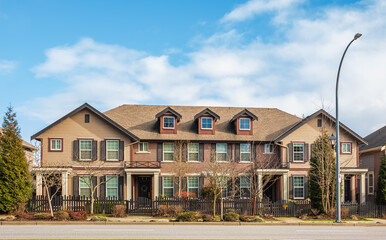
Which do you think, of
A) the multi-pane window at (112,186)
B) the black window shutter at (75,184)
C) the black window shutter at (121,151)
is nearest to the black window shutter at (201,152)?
Answer: the black window shutter at (121,151)

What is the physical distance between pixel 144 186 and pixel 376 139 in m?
23.3

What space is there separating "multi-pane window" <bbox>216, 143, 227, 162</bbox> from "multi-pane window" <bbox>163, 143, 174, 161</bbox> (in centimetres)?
395

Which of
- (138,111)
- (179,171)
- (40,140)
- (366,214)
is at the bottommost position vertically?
(366,214)

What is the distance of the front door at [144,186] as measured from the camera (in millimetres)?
34250

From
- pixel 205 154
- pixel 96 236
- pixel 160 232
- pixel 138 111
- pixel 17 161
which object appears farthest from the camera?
pixel 138 111

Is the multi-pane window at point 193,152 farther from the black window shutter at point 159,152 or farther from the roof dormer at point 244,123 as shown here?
the roof dormer at point 244,123

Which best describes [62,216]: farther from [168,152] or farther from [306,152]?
[306,152]

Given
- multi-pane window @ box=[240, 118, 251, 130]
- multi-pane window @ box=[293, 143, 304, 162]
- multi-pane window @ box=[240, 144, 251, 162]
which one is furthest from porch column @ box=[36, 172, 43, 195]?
multi-pane window @ box=[293, 143, 304, 162]

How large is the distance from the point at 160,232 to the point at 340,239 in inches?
299

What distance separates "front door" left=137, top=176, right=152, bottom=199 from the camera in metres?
34.2

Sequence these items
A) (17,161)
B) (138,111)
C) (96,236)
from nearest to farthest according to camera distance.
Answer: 1. (96,236)
2. (17,161)
3. (138,111)

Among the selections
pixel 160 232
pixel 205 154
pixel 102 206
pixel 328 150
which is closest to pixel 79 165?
pixel 102 206

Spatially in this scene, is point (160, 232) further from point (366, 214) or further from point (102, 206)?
point (366, 214)

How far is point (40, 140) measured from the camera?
104ft
